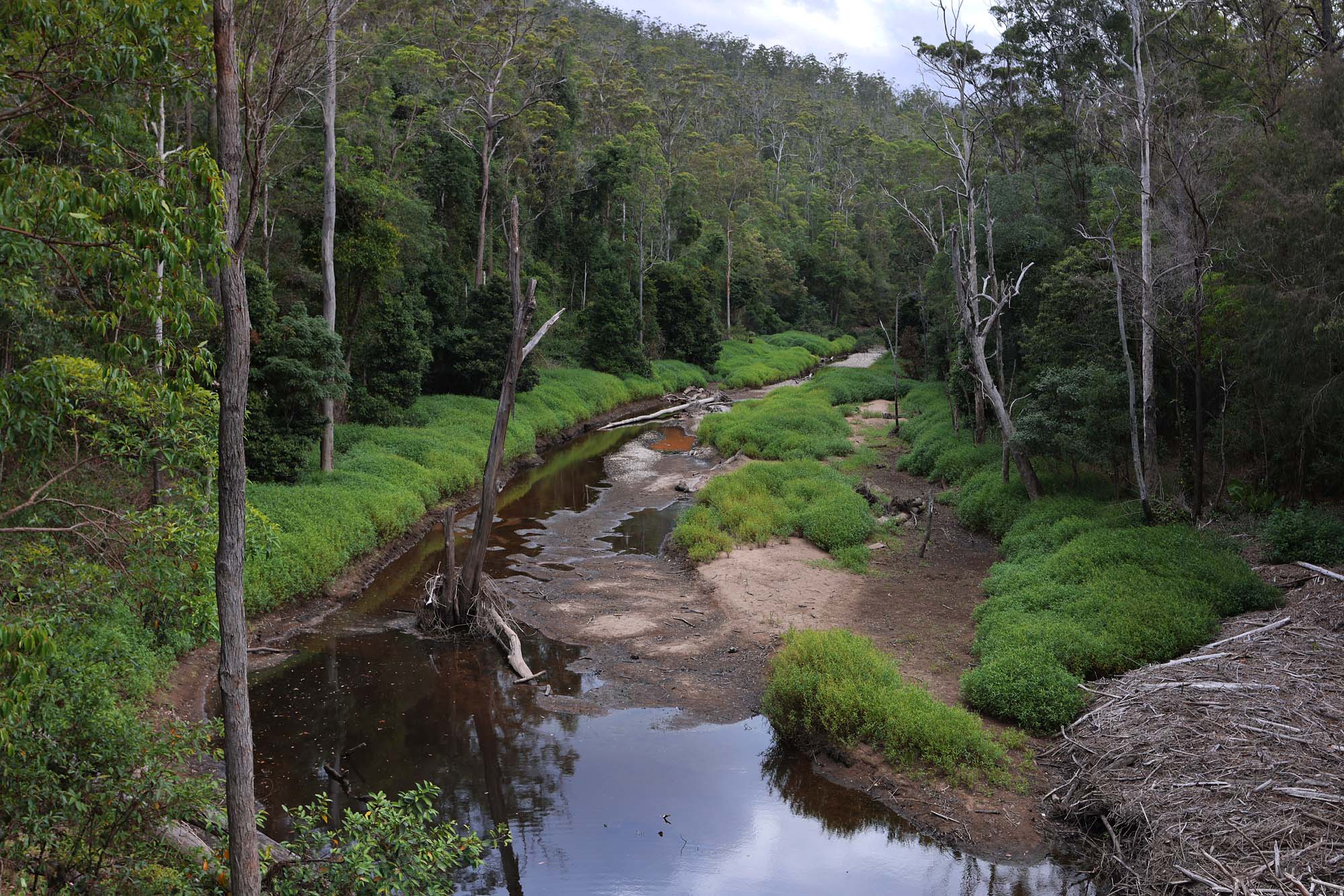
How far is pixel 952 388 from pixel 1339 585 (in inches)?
667

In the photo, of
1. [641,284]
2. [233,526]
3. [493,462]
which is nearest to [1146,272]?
[493,462]

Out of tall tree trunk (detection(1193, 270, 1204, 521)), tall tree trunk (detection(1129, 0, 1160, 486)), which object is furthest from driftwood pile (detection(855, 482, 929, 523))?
tall tree trunk (detection(1193, 270, 1204, 521))

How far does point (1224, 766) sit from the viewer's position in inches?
361

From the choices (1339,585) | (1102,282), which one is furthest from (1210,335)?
(1339,585)

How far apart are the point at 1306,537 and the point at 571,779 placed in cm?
1267

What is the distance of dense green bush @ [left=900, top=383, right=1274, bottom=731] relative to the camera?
12.2m

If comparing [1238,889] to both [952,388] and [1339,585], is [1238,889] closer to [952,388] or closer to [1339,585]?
[1339,585]

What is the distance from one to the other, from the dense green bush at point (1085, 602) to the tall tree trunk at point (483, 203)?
76.9 ft

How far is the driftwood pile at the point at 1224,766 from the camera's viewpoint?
7.98 metres

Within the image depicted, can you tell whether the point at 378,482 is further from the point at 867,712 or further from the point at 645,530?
the point at 867,712

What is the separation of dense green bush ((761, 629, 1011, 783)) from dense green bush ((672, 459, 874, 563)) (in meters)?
6.39

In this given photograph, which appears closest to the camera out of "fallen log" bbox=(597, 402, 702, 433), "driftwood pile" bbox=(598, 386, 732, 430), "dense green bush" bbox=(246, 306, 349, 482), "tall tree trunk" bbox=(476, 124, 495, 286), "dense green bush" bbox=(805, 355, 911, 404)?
"dense green bush" bbox=(246, 306, 349, 482)

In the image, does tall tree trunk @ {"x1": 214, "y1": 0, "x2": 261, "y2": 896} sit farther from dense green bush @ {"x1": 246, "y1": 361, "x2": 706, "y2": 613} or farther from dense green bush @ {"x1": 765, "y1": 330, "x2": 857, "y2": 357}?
dense green bush @ {"x1": 765, "y1": 330, "x2": 857, "y2": 357}

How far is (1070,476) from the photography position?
21.9 m
